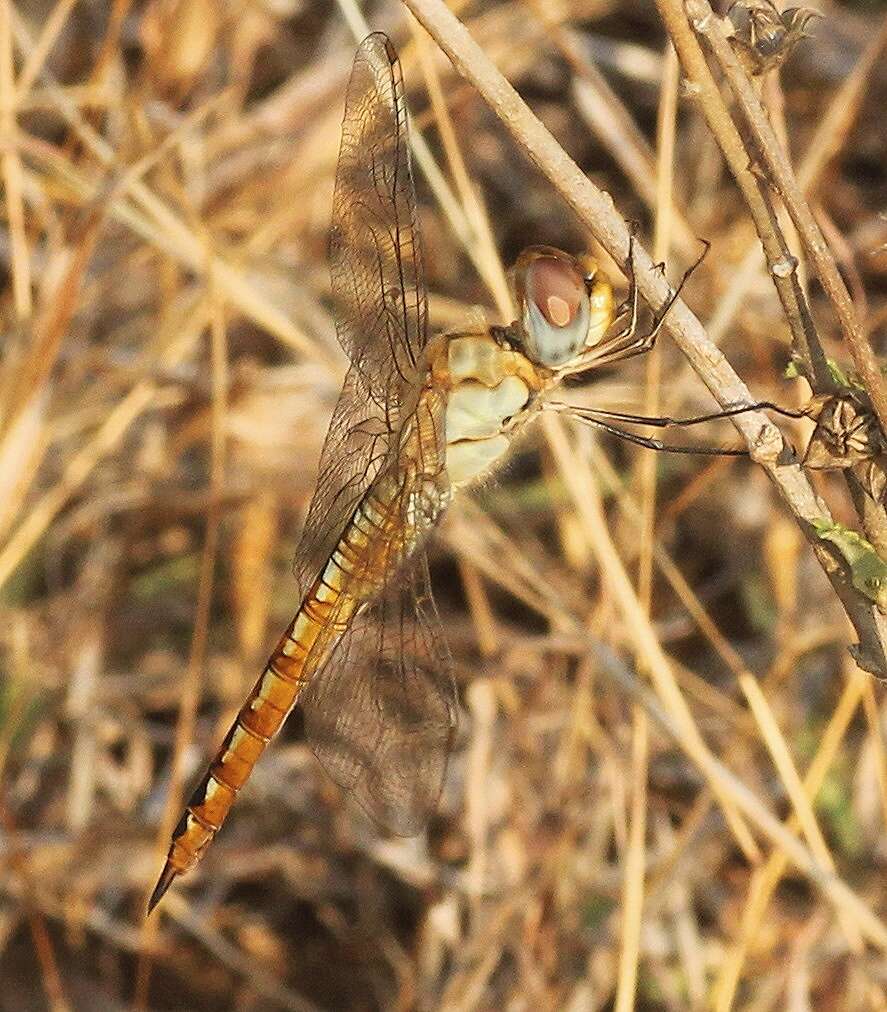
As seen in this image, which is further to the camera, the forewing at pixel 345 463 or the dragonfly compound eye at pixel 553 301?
the forewing at pixel 345 463

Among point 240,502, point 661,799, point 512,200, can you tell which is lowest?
point 661,799

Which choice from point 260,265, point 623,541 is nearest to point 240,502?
point 260,265

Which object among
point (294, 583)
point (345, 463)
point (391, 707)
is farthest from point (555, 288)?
point (294, 583)

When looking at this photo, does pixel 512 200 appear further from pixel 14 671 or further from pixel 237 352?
pixel 14 671

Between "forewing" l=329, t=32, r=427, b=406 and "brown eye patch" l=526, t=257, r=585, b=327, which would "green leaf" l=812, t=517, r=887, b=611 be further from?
"forewing" l=329, t=32, r=427, b=406

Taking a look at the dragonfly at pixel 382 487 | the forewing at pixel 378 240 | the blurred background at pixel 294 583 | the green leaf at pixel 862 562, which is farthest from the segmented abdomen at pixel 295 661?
the green leaf at pixel 862 562

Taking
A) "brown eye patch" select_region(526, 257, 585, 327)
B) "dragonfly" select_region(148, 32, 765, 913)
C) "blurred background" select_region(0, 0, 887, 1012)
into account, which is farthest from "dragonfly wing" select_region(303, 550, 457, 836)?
"blurred background" select_region(0, 0, 887, 1012)

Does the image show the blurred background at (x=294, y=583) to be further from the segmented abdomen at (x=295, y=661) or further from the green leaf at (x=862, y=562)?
the green leaf at (x=862, y=562)
